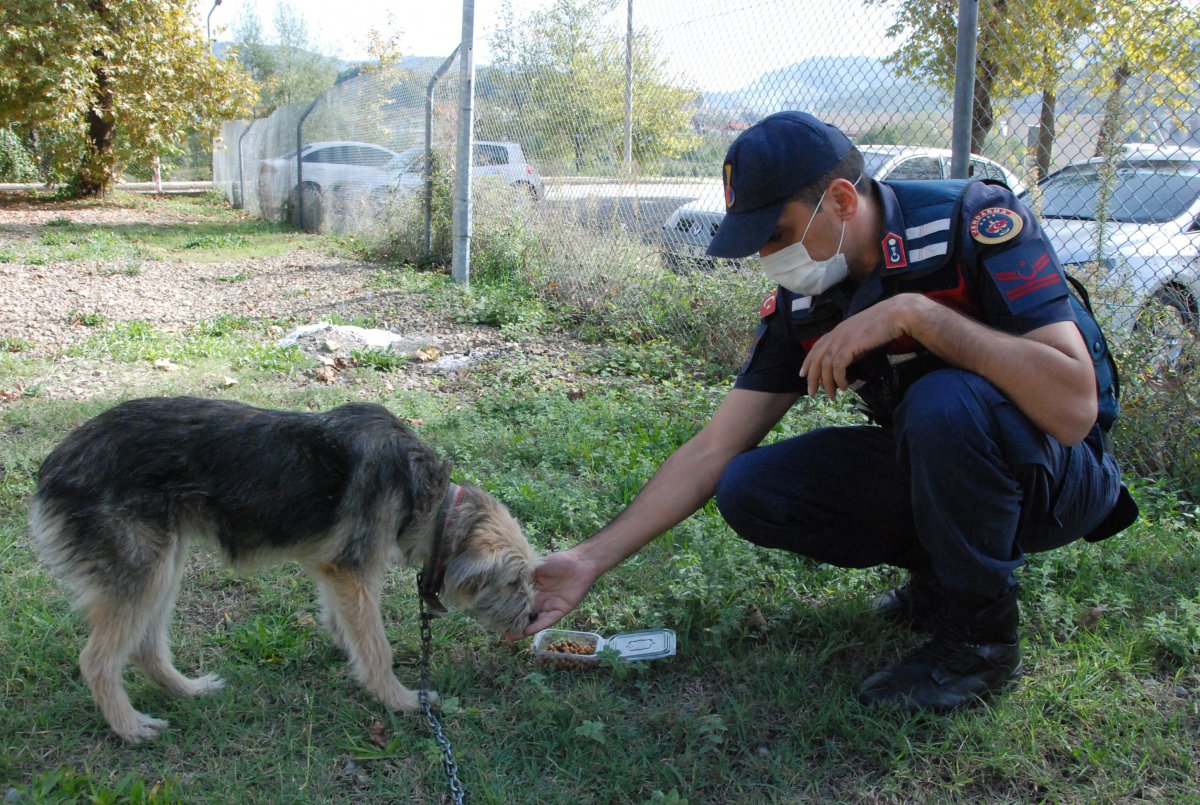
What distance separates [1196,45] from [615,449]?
126 inches

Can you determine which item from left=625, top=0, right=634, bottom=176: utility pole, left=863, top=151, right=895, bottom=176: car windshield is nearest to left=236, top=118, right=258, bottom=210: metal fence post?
left=625, top=0, right=634, bottom=176: utility pole

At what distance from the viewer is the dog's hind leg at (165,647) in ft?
8.50

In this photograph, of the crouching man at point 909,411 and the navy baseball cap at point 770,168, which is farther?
the navy baseball cap at point 770,168

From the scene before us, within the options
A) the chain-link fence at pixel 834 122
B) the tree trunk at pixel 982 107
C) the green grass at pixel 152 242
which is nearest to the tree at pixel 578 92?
the chain-link fence at pixel 834 122

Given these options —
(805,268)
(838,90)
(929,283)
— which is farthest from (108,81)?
(929,283)

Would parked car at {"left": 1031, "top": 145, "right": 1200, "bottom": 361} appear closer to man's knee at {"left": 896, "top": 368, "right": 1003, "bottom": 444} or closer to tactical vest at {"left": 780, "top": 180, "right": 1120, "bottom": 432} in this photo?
tactical vest at {"left": 780, "top": 180, "right": 1120, "bottom": 432}

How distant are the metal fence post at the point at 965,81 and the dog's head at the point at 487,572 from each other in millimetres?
2728

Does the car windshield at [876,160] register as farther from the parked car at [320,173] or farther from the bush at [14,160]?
the bush at [14,160]

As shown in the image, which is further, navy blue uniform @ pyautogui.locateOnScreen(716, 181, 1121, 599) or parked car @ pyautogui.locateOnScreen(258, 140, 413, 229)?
parked car @ pyautogui.locateOnScreen(258, 140, 413, 229)

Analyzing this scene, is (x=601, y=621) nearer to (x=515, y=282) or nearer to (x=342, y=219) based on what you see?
(x=515, y=282)

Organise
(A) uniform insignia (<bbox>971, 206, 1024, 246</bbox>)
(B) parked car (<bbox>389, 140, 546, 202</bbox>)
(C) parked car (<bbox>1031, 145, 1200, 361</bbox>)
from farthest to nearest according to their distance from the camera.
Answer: (B) parked car (<bbox>389, 140, 546, 202</bbox>) < (C) parked car (<bbox>1031, 145, 1200, 361</bbox>) < (A) uniform insignia (<bbox>971, 206, 1024, 246</bbox>)

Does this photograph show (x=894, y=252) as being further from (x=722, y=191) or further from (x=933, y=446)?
(x=722, y=191)

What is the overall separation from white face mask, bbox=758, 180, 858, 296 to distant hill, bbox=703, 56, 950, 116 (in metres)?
2.66

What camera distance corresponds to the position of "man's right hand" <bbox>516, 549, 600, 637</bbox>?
2820 millimetres
